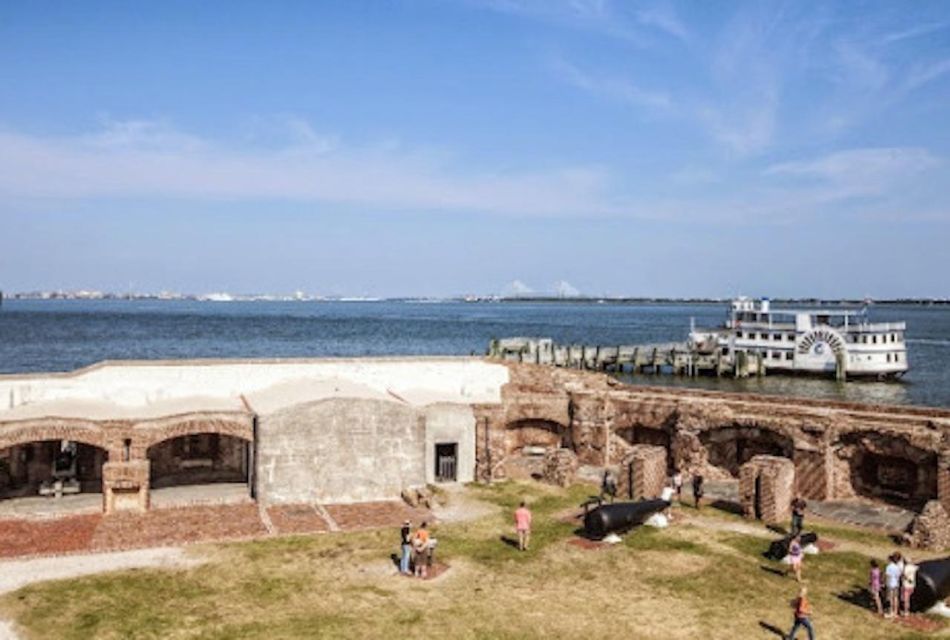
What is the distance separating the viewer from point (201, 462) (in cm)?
2822

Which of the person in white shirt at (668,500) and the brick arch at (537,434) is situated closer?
the person in white shirt at (668,500)

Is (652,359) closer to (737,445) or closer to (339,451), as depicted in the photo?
(737,445)

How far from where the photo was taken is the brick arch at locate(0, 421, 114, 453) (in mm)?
22875

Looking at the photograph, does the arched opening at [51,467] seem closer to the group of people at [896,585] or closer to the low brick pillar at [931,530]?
the group of people at [896,585]

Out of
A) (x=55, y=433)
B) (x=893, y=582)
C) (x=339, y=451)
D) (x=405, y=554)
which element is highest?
(x=55, y=433)

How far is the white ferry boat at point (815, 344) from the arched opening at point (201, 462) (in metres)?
59.2

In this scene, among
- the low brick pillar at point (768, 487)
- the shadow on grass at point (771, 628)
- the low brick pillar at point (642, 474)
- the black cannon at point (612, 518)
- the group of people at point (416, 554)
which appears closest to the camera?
the shadow on grass at point (771, 628)

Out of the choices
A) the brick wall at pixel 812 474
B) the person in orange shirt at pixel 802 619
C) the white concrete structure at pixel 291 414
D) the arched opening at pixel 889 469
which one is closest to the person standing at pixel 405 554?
the white concrete structure at pixel 291 414

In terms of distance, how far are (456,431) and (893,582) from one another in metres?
14.7

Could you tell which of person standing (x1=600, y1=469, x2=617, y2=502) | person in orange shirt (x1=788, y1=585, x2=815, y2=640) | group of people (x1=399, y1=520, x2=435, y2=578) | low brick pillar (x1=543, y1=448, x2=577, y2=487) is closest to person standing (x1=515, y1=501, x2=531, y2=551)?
group of people (x1=399, y1=520, x2=435, y2=578)

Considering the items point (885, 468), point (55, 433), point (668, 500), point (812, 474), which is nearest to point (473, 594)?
point (668, 500)

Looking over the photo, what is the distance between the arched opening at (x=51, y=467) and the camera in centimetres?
2519

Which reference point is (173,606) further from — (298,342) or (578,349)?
(298,342)

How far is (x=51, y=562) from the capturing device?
18703 millimetres
